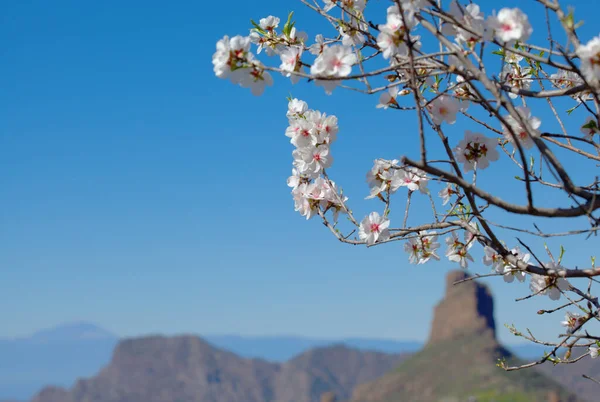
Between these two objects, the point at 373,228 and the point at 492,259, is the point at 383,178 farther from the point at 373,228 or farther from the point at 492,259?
the point at 492,259

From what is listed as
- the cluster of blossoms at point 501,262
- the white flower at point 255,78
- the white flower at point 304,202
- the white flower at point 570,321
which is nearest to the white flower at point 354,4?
the white flower at point 255,78

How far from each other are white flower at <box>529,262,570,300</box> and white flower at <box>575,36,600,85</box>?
1.75 m

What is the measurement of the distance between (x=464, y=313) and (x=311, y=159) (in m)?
181

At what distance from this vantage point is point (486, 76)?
12.0ft

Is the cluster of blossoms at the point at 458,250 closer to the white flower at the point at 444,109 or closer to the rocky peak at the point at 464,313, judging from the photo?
the white flower at the point at 444,109

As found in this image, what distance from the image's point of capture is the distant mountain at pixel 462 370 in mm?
147750

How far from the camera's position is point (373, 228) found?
467 centimetres

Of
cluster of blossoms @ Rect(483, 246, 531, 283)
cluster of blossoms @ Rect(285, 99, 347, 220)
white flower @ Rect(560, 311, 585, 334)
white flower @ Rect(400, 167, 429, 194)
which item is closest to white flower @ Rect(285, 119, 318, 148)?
cluster of blossoms @ Rect(285, 99, 347, 220)

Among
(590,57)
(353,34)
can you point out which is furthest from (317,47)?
(590,57)

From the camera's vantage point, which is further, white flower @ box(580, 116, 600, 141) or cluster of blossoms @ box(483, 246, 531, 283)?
cluster of blossoms @ box(483, 246, 531, 283)

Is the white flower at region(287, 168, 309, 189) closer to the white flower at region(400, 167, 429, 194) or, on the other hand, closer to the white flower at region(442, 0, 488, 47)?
the white flower at region(400, 167, 429, 194)

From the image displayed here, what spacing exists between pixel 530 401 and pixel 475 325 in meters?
38.2

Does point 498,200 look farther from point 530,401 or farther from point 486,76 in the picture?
point 530,401

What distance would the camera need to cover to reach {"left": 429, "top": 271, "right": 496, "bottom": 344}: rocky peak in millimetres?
176125
